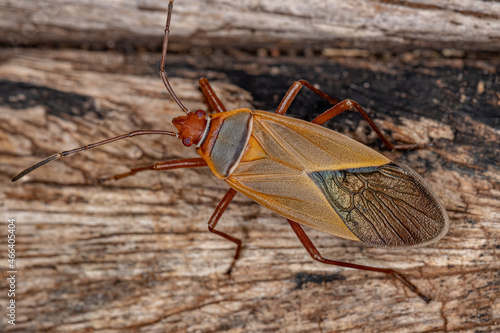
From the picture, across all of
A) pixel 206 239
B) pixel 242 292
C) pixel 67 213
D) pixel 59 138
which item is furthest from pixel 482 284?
pixel 59 138

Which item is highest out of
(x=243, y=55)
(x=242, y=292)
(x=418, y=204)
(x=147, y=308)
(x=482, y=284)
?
(x=243, y=55)

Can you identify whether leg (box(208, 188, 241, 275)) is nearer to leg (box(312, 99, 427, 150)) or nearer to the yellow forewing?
the yellow forewing

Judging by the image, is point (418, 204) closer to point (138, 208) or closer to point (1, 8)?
point (138, 208)

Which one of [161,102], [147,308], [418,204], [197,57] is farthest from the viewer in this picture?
[197,57]

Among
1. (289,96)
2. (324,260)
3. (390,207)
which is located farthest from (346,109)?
(324,260)

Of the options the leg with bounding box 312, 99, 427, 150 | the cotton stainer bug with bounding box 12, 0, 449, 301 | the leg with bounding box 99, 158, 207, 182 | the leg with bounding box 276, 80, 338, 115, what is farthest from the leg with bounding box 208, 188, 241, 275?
the leg with bounding box 312, 99, 427, 150

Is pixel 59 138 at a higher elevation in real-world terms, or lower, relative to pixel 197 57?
lower
